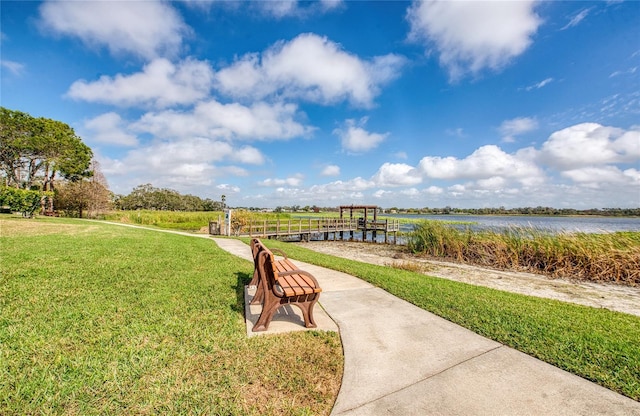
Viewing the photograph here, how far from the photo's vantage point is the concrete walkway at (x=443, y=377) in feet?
7.41

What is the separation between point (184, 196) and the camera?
312 ft

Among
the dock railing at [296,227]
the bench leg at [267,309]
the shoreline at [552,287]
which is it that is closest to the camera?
the bench leg at [267,309]

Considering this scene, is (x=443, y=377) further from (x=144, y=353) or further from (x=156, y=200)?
(x=156, y=200)

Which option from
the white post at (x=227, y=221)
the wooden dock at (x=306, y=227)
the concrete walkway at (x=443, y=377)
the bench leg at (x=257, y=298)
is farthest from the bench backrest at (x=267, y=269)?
the wooden dock at (x=306, y=227)

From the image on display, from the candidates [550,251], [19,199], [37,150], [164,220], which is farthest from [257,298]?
[37,150]

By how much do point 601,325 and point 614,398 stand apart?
2361 millimetres

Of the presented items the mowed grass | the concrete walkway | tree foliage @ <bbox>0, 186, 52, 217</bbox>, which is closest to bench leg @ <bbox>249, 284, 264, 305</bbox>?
the mowed grass

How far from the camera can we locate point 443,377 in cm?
266

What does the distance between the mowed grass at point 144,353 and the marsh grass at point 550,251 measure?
1122 centimetres

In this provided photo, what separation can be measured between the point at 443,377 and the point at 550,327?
2.41 meters

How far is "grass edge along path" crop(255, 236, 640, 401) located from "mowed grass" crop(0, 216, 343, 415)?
223 centimetres

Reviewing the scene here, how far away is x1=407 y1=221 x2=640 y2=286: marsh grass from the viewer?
31.1ft

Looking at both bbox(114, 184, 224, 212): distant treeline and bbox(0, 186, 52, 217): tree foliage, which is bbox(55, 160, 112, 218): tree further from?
bbox(114, 184, 224, 212): distant treeline

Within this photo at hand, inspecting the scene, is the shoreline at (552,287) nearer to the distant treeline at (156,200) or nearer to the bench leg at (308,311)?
the bench leg at (308,311)
